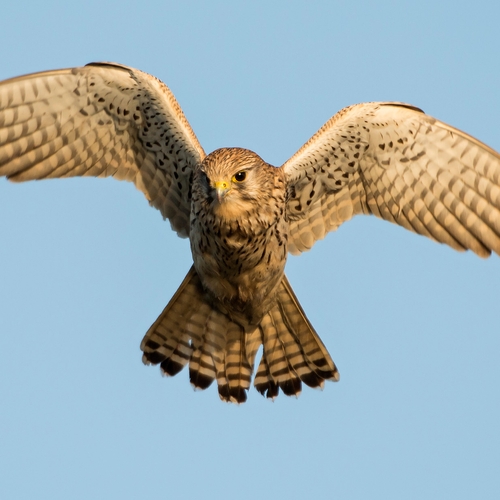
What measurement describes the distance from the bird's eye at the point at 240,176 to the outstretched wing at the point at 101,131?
2.41 ft

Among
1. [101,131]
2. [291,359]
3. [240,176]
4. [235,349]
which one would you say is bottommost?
[291,359]

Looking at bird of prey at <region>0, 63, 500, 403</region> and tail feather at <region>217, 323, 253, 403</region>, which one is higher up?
bird of prey at <region>0, 63, 500, 403</region>

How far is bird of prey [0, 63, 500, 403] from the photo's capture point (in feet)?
28.5

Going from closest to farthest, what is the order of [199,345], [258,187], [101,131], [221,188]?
[221,188]
[258,187]
[101,131]
[199,345]

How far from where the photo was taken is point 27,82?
28.7 ft

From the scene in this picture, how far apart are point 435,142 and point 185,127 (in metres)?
2.11

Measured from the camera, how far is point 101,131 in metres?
9.04

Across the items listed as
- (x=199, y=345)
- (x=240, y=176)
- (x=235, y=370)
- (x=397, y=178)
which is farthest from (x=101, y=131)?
(x=397, y=178)

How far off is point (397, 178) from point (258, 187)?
1.47 meters

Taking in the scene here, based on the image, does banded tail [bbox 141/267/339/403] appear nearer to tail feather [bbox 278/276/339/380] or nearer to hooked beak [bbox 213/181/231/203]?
tail feather [bbox 278/276/339/380]

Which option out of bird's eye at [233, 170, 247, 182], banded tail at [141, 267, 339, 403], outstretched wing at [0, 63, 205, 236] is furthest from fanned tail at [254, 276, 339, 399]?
bird's eye at [233, 170, 247, 182]

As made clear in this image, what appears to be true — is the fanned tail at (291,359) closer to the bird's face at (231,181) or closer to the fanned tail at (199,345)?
the fanned tail at (199,345)

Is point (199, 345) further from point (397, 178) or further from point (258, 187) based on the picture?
point (397, 178)

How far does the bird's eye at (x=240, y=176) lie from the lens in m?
8.12
